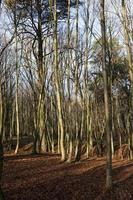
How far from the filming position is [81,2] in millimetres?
24172

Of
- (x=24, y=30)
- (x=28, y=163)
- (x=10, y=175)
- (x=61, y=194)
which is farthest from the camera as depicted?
(x=24, y=30)

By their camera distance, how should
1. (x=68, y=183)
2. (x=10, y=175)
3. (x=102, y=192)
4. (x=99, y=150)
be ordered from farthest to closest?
1. (x=99, y=150)
2. (x=10, y=175)
3. (x=68, y=183)
4. (x=102, y=192)

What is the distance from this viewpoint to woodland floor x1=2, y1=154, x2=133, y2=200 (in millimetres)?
11539

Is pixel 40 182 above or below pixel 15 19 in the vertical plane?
below

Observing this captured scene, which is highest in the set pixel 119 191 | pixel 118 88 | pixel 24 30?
pixel 24 30

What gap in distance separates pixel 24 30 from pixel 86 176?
43.4 ft

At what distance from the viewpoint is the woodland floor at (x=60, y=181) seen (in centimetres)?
1154

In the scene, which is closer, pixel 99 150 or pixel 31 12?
pixel 31 12

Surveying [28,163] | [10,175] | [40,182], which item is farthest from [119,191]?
[28,163]

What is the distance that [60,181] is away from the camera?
14.0 meters

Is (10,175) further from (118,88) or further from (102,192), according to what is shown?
(118,88)

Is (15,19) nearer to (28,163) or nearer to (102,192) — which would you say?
(28,163)

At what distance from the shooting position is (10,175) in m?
15.3

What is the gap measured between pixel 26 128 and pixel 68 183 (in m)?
45.4
